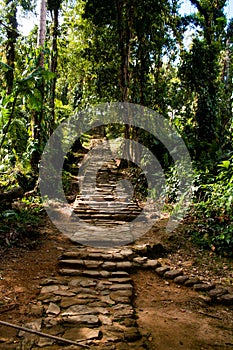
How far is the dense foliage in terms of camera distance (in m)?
7.42

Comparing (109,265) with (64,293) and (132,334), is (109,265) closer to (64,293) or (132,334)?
(64,293)

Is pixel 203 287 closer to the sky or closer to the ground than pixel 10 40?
closer to the ground

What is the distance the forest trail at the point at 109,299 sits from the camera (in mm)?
3053

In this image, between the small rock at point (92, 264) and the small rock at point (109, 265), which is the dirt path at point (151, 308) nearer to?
the small rock at point (109, 265)

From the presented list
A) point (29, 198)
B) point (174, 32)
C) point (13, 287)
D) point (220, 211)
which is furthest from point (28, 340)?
point (174, 32)

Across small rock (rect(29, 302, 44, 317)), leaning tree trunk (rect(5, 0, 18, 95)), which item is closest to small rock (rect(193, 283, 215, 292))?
small rock (rect(29, 302, 44, 317))

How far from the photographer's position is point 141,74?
39.9ft

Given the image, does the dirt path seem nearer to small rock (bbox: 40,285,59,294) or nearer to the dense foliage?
Answer: small rock (bbox: 40,285,59,294)

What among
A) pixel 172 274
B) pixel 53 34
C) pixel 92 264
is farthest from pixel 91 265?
pixel 53 34

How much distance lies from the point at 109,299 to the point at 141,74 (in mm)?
9994

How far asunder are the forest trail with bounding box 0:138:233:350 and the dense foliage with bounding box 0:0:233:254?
1854mm

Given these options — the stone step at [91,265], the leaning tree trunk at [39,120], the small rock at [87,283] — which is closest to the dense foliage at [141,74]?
the leaning tree trunk at [39,120]

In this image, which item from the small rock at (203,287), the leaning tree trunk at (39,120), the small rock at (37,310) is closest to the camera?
the small rock at (37,310)

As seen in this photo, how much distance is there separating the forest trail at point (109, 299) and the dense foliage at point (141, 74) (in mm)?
1854
